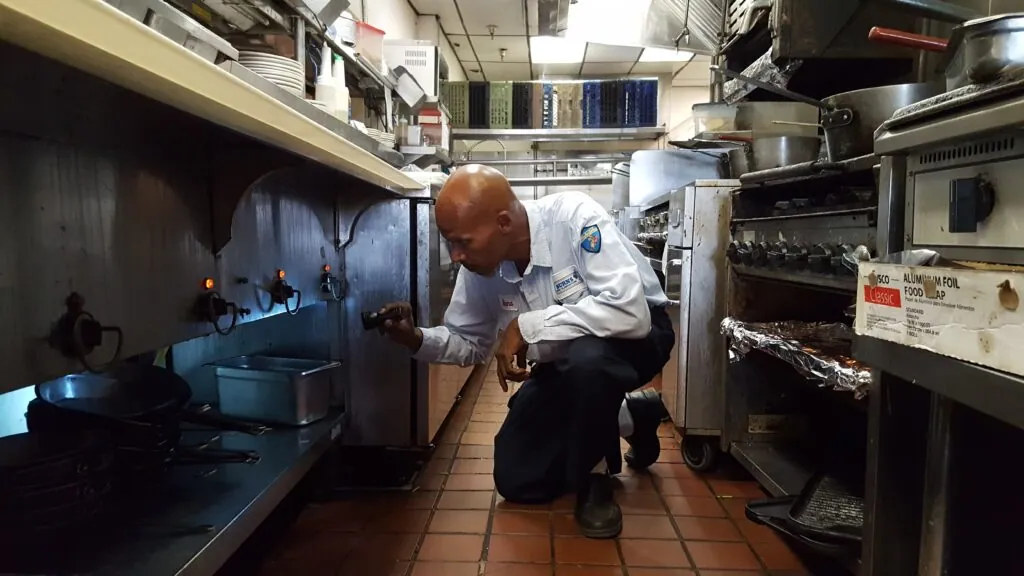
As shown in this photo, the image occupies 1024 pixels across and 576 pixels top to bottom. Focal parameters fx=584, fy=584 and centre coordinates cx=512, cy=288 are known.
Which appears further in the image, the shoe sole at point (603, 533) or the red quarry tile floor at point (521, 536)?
the shoe sole at point (603, 533)

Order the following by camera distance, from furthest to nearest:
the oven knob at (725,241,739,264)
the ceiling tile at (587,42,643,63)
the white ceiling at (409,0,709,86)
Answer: the ceiling tile at (587,42,643,63) → the white ceiling at (409,0,709,86) → the oven knob at (725,241,739,264)

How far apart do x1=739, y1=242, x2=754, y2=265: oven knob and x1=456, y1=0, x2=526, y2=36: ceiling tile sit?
2824 millimetres

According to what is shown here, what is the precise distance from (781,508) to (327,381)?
1.18m

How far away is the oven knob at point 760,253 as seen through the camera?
1430 mm

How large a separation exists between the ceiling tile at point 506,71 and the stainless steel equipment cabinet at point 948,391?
4844mm

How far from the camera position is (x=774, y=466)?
5.11 ft

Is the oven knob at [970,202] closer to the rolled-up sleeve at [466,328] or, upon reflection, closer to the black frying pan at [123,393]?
the rolled-up sleeve at [466,328]

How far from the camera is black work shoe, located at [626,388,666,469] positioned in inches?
72.0

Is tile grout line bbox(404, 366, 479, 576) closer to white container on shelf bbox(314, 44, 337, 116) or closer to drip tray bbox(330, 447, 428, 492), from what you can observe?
drip tray bbox(330, 447, 428, 492)

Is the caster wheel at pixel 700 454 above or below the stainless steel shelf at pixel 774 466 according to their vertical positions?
below

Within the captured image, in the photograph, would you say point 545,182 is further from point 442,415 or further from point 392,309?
point 392,309

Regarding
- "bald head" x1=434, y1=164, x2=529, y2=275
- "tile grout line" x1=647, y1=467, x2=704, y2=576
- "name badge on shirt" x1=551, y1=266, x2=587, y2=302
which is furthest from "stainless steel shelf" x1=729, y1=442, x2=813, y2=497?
"bald head" x1=434, y1=164, x2=529, y2=275

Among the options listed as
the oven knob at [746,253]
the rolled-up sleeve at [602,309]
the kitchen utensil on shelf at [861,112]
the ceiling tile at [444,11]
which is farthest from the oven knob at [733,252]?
the ceiling tile at [444,11]

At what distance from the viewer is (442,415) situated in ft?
6.37
